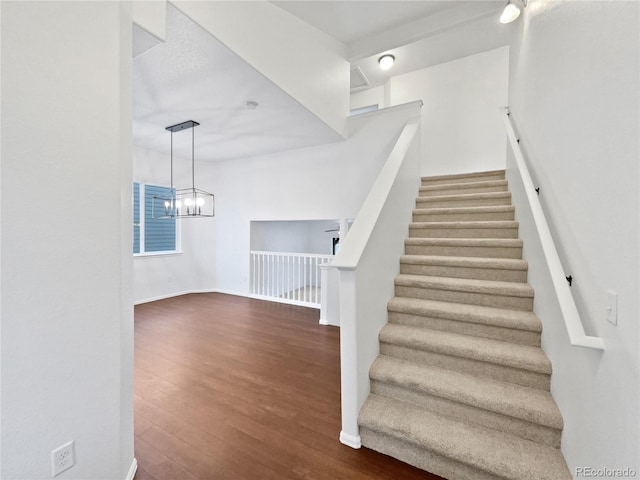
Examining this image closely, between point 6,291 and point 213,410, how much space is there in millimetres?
1572

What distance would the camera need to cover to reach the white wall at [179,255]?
510 cm

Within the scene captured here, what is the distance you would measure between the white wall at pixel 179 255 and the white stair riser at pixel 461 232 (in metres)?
4.53

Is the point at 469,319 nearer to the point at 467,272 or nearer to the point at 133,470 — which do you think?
Result: the point at 467,272

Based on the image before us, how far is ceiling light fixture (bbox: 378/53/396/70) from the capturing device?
5.00 meters

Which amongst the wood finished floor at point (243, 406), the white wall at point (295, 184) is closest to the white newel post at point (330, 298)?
the wood finished floor at point (243, 406)

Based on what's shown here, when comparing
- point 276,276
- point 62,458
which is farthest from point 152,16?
point 276,276

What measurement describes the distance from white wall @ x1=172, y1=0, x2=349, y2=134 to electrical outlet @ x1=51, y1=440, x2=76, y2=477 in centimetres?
268

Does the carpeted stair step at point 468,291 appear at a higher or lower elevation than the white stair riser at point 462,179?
lower

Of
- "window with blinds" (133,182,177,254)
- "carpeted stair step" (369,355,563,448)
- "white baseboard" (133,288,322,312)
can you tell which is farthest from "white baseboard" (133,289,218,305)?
"carpeted stair step" (369,355,563,448)

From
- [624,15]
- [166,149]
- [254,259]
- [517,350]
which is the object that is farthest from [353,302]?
[166,149]

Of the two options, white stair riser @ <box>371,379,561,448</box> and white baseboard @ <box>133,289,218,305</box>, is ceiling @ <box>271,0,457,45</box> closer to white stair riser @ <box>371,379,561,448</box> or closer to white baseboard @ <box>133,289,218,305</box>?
white stair riser @ <box>371,379,561,448</box>

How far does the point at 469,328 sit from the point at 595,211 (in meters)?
1.15

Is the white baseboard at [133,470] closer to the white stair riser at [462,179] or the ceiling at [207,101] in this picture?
the ceiling at [207,101]

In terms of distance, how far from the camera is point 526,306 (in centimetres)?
213
